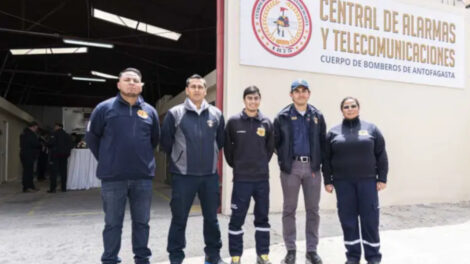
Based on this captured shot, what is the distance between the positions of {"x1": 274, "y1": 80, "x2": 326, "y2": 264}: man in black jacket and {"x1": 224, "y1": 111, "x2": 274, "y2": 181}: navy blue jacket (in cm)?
22

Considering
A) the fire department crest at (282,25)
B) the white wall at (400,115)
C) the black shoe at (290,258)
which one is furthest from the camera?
the fire department crest at (282,25)

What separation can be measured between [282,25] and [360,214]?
11.2 ft

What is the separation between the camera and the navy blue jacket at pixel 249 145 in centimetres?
331

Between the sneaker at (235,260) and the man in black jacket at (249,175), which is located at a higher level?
the man in black jacket at (249,175)

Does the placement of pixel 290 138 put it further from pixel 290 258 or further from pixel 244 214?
pixel 290 258

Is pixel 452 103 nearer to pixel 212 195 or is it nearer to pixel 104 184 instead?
pixel 212 195

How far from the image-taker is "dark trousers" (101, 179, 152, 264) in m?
2.97

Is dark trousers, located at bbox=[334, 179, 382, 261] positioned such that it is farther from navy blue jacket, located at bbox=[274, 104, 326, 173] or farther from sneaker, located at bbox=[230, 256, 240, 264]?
sneaker, located at bbox=[230, 256, 240, 264]

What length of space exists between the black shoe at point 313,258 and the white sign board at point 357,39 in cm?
303

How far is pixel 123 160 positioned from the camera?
2984mm

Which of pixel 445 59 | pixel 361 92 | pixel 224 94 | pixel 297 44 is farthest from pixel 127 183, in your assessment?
pixel 445 59

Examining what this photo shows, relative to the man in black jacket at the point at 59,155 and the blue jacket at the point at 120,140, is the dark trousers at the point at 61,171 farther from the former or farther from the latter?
the blue jacket at the point at 120,140

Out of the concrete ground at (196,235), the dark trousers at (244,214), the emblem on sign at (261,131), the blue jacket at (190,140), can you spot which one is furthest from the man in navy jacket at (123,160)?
the emblem on sign at (261,131)

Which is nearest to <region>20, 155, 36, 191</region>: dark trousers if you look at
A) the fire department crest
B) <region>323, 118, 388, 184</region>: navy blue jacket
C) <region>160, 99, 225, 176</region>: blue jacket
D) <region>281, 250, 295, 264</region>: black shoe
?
the fire department crest
